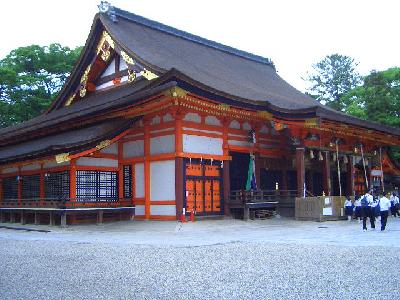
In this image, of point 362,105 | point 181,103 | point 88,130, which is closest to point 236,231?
point 181,103

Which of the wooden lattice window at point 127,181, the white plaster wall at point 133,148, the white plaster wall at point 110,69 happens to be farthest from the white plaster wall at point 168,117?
the white plaster wall at point 110,69

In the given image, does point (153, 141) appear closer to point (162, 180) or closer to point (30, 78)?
point (162, 180)

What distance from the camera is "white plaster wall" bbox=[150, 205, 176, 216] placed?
17.2 metres

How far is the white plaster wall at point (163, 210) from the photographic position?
1723 centimetres

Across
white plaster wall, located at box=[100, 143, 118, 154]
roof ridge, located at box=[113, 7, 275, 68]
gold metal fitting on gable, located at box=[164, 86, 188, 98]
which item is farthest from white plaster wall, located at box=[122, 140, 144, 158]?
roof ridge, located at box=[113, 7, 275, 68]

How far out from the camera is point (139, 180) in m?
18.6

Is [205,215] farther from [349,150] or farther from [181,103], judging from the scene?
[349,150]

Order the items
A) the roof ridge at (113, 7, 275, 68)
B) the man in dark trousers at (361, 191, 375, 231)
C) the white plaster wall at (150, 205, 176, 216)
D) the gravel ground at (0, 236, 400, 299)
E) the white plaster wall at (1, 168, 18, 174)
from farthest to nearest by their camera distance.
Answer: the roof ridge at (113, 7, 275, 68), the white plaster wall at (1, 168, 18, 174), the white plaster wall at (150, 205, 176, 216), the man in dark trousers at (361, 191, 375, 231), the gravel ground at (0, 236, 400, 299)

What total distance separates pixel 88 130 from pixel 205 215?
5.83 m

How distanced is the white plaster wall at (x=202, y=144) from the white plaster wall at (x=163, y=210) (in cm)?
228

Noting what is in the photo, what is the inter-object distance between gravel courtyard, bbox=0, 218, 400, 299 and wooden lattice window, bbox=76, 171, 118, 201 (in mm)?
4588

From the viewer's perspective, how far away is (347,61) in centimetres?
5919

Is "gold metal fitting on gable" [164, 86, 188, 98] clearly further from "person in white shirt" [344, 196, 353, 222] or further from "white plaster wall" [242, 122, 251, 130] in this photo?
"person in white shirt" [344, 196, 353, 222]

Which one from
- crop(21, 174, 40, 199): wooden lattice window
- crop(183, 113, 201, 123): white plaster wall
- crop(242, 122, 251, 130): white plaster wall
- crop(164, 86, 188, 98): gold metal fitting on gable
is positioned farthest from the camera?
crop(242, 122, 251, 130): white plaster wall
